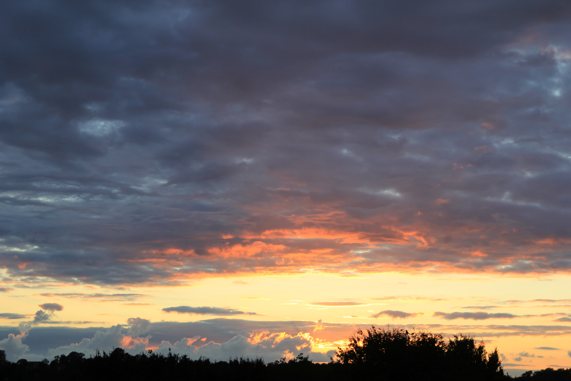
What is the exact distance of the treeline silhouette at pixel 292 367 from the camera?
55531 millimetres

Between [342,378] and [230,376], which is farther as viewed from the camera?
[342,378]

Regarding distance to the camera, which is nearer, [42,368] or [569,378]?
[42,368]

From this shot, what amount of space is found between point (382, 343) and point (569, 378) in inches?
3123

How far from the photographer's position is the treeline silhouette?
55.5m

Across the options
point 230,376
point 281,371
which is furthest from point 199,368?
point 281,371

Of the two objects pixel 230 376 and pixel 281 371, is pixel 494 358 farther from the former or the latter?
pixel 230 376

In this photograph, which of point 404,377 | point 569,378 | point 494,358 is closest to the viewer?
point 404,377

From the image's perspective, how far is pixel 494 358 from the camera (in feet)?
261

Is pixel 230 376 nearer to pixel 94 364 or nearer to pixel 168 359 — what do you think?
pixel 168 359

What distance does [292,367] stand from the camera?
60812 millimetres

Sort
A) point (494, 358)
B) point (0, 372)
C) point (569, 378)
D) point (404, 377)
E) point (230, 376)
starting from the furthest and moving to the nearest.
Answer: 1. point (569, 378)
2. point (494, 358)
3. point (0, 372)
4. point (404, 377)
5. point (230, 376)

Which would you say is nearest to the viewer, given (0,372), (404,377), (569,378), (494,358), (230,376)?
(230,376)

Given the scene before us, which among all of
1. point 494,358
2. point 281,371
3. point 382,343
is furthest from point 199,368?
point 494,358

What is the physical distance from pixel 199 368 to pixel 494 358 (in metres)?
37.9
